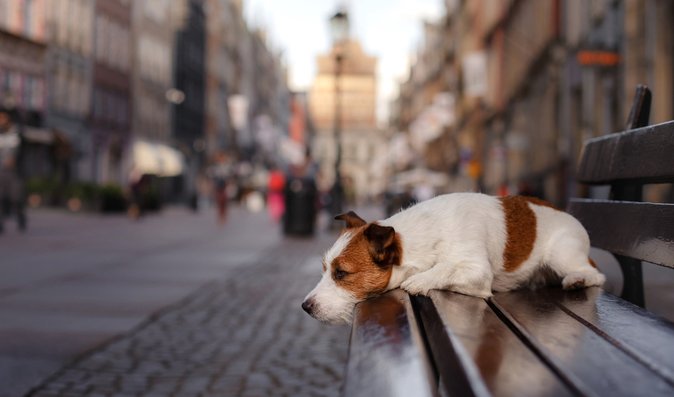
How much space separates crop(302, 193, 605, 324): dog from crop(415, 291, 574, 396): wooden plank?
1.20 ft

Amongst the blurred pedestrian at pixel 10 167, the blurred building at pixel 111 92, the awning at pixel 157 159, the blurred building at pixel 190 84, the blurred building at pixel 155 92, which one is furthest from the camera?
the blurred building at pixel 190 84

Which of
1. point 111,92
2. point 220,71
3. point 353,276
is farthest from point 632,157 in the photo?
point 220,71

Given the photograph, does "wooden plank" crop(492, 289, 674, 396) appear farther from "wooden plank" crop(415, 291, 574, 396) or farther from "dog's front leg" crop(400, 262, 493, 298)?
"dog's front leg" crop(400, 262, 493, 298)

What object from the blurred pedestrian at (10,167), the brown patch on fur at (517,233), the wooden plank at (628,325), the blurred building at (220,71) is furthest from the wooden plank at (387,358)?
the blurred building at (220,71)

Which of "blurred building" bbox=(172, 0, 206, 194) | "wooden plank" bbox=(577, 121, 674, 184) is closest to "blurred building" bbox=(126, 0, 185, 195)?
"blurred building" bbox=(172, 0, 206, 194)

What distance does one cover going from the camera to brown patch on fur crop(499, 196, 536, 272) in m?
2.91

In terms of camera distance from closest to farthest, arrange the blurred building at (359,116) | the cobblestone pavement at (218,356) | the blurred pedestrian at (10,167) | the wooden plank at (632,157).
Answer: the wooden plank at (632,157), the cobblestone pavement at (218,356), the blurred pedestrian at (10,167), the blurred building at (359,116)

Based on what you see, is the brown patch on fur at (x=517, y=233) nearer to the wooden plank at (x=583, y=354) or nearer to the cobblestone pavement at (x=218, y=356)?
Answer: the wooden plank at (x=583, y=354)

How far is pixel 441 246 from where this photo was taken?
2.69 metres

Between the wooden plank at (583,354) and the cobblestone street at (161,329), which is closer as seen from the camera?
the wooden plank at (583,354)

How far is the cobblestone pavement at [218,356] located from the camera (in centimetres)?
439

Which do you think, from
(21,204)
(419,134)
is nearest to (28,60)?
(21,204)

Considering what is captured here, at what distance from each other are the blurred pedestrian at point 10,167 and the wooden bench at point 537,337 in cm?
1481

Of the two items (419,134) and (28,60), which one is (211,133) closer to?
(419,134)
